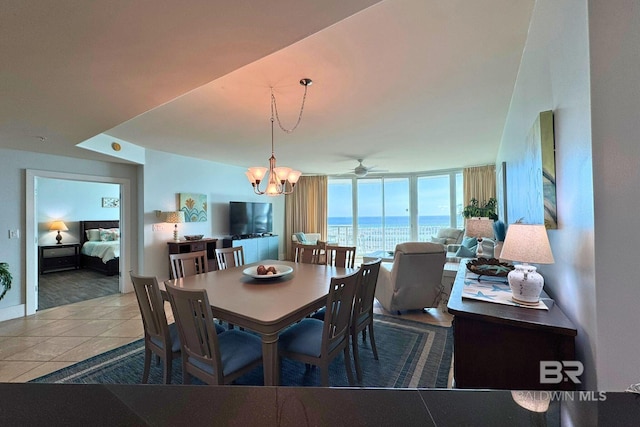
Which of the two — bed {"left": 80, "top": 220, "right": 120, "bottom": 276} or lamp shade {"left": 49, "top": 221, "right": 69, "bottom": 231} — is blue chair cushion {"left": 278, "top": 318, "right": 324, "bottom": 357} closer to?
bed {"left": 80, "top": 220, "right": 120, "bottom": 276}

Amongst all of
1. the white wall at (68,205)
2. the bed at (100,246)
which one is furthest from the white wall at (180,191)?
the white wall at (68,205)

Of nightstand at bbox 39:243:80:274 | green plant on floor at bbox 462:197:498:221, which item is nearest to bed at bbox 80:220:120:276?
nightstand at bbox 39:243:80:274

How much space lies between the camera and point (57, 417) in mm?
569

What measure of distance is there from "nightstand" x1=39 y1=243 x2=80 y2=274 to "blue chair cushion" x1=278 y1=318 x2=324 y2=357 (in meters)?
6.93

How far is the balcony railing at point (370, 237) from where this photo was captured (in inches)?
307

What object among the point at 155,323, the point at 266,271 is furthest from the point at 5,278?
the point at 266,271

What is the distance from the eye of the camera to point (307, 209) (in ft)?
25.8

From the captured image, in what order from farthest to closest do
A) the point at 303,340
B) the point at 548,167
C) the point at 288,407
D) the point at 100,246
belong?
the point at 100,246 < the point at 303,340 < the point at 548,167 < the point at 288,407

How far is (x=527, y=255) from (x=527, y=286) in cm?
20

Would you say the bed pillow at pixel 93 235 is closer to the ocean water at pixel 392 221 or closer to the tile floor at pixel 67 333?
the tile floor at pixel 67 333

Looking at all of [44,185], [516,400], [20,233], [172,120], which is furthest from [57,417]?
[44,185]

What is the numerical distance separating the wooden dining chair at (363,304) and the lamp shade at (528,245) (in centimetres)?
95

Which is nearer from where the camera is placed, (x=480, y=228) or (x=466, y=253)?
(x=480, y=228)

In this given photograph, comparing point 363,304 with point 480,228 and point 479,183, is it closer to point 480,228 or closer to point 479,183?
point 480,228
